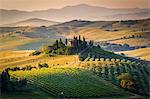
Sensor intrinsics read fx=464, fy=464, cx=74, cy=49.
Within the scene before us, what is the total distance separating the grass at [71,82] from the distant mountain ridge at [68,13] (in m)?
2.07

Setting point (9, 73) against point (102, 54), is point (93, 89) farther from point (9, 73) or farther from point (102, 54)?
point (9, 73)

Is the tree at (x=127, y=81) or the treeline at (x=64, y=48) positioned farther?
the treeline at (x=64, y=48)

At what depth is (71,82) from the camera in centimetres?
1488

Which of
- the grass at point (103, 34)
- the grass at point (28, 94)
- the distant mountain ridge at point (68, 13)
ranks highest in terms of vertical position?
the distant mountain ridge at point (68, 13)

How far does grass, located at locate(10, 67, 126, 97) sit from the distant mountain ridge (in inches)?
81.6

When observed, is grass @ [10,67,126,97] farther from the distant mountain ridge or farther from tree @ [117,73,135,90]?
the distant mountain ridge

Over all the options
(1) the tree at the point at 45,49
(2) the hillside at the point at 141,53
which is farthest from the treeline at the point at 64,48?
(2) the hillside at the point at 141,53

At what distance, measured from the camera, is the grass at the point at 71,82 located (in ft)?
47.9

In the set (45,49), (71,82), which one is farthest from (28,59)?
(71,82)

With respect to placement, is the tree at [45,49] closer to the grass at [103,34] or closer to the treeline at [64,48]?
the treeline at [64,48]

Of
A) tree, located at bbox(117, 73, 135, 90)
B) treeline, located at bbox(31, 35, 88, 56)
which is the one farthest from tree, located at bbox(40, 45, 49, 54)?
tree, located at bbox(117, 73, 135, 90)

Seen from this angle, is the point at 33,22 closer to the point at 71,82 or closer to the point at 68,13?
the point at 68,13

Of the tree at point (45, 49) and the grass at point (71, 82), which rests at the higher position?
the tree at point (45, 49)

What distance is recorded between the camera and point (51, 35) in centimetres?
1614
